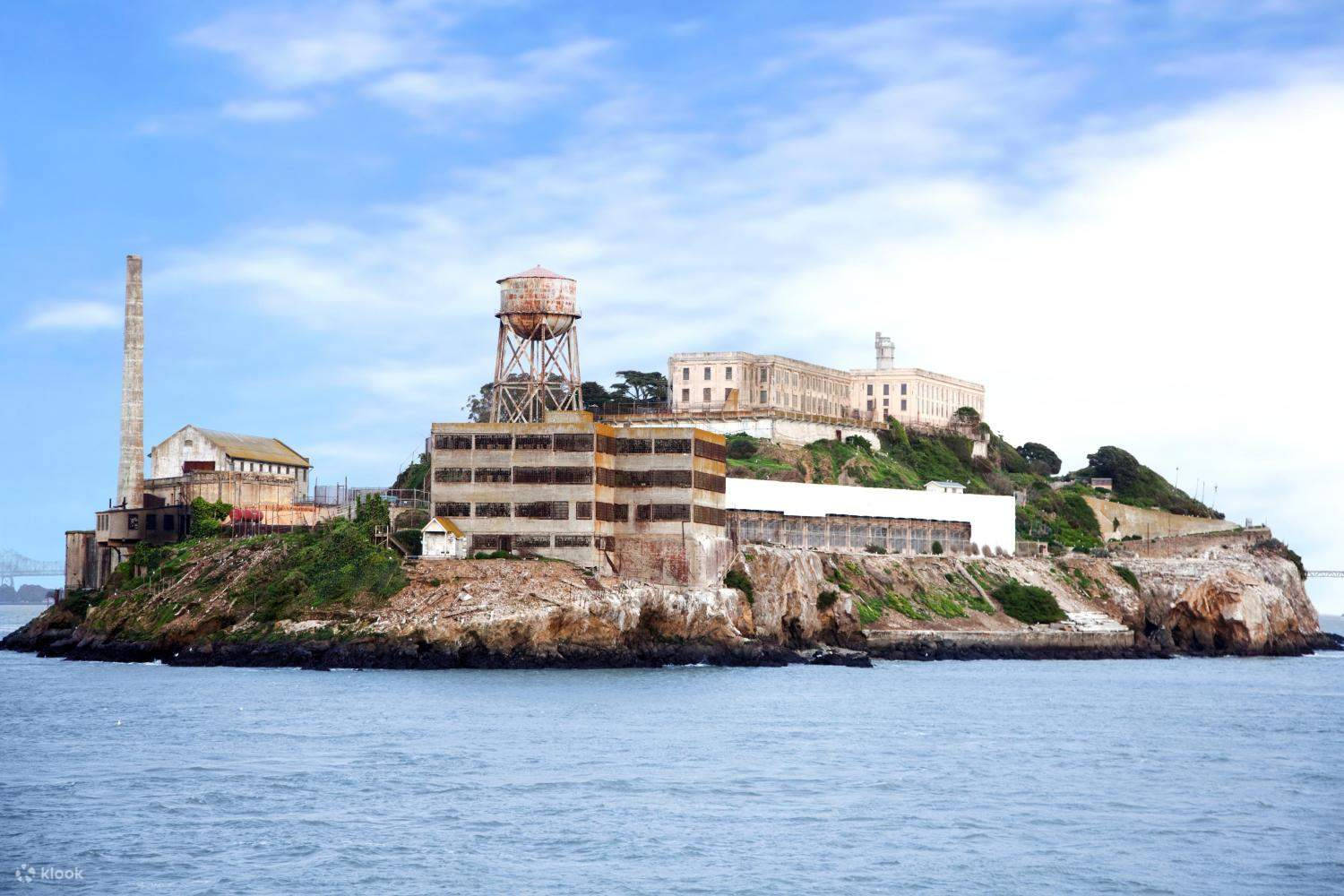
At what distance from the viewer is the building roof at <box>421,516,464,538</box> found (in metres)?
94.2

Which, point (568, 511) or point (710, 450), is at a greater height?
point (710, 450)

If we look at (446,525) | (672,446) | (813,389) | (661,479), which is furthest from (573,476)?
(813,389)

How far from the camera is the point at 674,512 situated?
95438mm

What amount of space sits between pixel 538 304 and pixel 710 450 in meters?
15.1

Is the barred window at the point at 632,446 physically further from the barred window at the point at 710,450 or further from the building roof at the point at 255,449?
the building roof at the point at 255,449

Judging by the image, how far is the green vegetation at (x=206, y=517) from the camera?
109750 millimetres

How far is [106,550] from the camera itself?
117250 millimetres

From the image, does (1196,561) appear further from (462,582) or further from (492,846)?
(492,846)

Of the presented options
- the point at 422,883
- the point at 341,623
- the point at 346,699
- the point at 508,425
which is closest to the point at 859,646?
the point at 508,425

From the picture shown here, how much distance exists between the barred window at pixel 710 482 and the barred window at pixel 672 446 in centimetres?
149

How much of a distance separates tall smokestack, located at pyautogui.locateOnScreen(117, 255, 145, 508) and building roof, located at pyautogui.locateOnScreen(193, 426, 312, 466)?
16.5 feet

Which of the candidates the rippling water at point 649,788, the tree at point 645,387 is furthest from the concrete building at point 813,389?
the rippling water at point 649,788

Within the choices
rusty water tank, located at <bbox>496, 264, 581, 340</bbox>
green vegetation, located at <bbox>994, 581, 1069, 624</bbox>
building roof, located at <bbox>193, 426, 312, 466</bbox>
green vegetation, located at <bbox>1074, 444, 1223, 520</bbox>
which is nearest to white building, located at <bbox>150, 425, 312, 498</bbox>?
building roof, located at <bbox>193, 426, 312, 466</bbox>

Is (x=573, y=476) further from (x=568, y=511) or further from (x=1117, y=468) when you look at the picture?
(x=1117, y=468)
